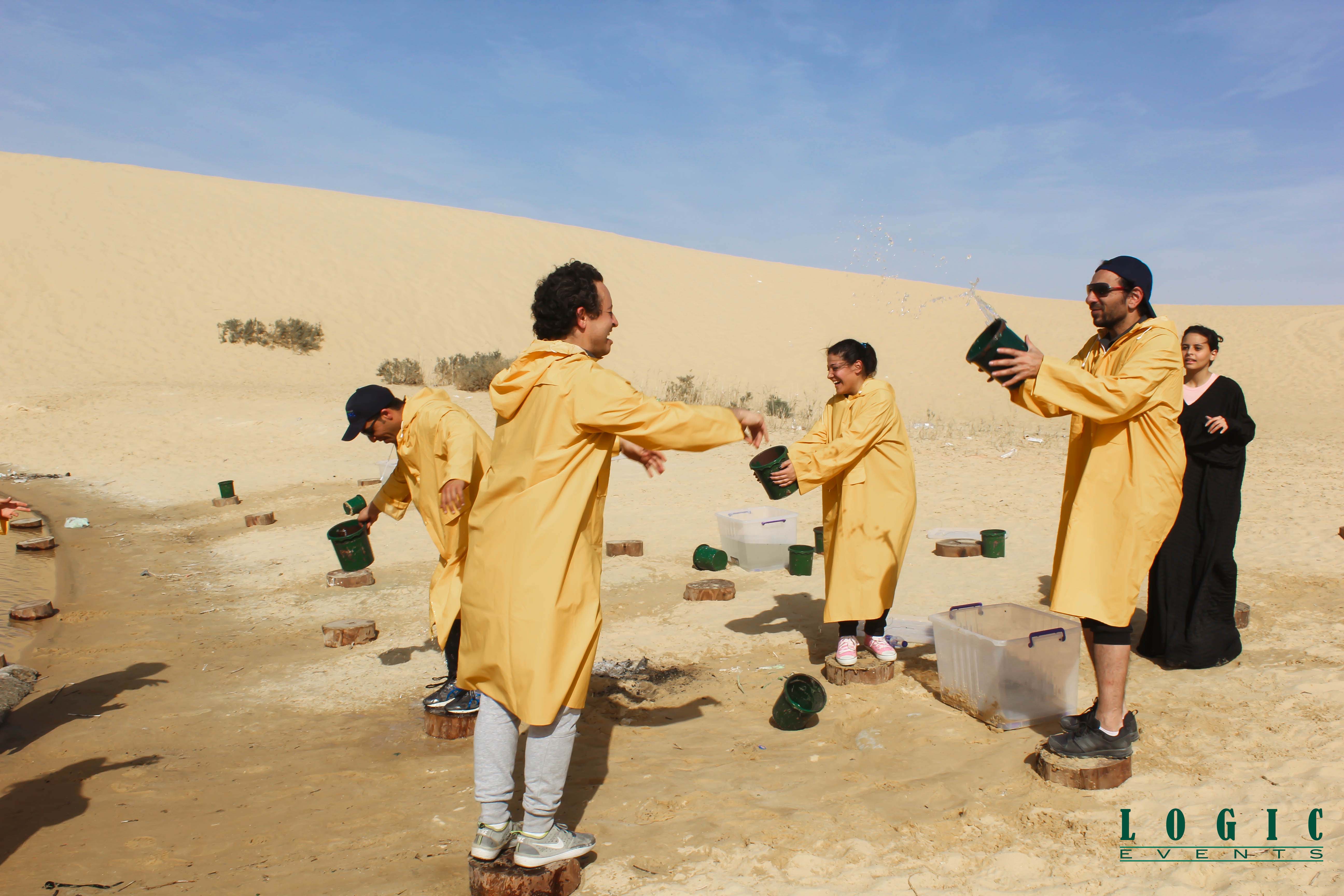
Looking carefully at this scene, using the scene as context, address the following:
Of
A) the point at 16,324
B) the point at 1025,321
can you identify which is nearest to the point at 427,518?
the point at 16,324

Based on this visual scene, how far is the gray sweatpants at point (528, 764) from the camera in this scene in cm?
264

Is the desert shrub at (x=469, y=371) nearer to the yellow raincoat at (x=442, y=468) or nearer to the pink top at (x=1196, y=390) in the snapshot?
the yellow raincoat at (x=442, y=468)

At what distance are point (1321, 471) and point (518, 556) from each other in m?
12.3

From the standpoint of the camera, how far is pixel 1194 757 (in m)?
3.42

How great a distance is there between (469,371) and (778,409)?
743cm

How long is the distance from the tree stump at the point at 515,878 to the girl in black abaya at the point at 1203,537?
3.55m

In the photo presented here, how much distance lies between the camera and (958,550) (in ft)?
24.8

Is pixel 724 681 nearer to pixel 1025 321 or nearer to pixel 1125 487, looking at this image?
pixel 1125 487

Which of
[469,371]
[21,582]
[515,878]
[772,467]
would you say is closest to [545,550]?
[515,878]

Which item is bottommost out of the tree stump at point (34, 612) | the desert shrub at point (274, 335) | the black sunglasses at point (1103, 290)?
the tree stump at point (34, 612)

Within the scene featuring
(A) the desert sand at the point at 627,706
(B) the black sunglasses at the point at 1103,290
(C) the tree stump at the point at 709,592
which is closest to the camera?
(A) the desert sand at the point at 627,706

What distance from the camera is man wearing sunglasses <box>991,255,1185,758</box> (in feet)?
9.68

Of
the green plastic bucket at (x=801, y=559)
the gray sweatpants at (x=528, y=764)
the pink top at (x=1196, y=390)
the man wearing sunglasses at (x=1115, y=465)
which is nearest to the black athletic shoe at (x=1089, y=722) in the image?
the man wearing sunglasses at (x=1115, y=465)

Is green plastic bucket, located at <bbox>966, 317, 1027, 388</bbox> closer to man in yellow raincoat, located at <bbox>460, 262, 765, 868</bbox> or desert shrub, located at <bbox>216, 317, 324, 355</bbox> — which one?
man in yellow raincoat, located at <bbox>460, 262, 765, 868</bbox>
